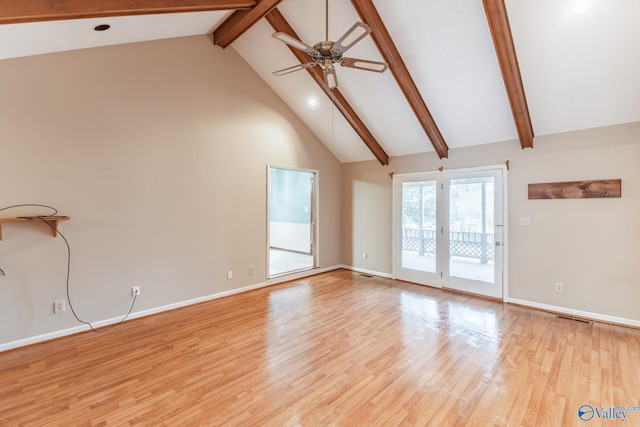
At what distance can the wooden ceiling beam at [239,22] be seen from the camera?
11.7ft

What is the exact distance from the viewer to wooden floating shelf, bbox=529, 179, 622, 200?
144 inches

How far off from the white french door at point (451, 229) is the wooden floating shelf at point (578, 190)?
49 cm

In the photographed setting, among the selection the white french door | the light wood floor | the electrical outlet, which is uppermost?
the white french door

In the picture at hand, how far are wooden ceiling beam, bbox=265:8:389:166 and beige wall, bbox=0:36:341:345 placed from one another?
1.11 meters

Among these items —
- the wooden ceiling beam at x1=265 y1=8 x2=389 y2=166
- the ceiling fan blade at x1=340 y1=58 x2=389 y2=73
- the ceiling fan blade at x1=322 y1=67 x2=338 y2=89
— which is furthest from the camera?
the wooden ceiling beam at x1=265 y1=8 x2=389 y2=166

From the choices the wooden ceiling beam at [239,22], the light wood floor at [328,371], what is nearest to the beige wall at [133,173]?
the wooden ceiling beam at [239,22]

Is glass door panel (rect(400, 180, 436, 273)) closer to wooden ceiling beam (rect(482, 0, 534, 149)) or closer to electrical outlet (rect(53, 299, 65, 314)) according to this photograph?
wooden ceiling beam (rect(482, 0, 534, 149))

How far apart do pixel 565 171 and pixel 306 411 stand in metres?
4.44

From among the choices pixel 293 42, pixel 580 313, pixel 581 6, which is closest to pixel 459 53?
pixel 581 6

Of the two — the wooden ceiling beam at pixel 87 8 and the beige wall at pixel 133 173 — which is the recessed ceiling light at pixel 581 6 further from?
the beige wall at pixel 133 173

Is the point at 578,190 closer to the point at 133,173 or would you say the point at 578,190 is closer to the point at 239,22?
the point at 239,22

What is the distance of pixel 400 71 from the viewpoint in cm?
391

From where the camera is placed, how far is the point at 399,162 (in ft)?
19.3

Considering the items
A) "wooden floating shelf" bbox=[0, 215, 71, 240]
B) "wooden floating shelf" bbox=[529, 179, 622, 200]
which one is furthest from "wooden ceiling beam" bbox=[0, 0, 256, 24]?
"wooden floating shelf" bbox=[529, 179, 622, 200]
